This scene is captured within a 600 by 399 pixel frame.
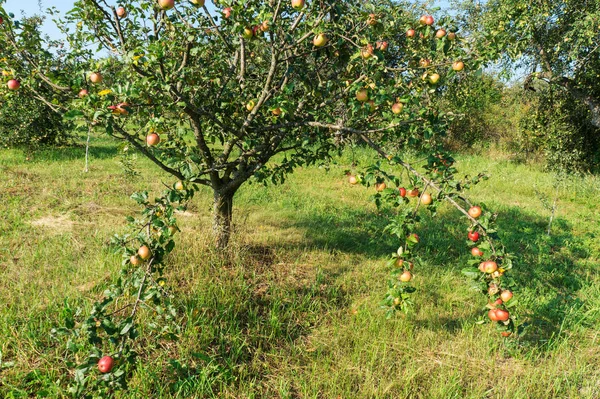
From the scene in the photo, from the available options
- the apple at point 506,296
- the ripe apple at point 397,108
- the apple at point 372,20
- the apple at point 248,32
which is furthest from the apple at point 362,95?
the apple at point 506,296

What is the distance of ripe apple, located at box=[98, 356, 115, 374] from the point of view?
1.66 metres

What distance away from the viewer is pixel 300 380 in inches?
89.7

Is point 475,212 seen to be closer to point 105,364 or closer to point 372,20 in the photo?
point 372,20

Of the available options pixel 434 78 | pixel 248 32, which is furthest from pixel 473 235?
pixel 248 32

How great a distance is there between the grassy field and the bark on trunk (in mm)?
109

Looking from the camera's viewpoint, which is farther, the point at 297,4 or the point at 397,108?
the point at 397,108

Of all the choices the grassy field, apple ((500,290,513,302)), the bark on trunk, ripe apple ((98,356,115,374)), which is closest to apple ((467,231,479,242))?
apple ((500,290,513,302))

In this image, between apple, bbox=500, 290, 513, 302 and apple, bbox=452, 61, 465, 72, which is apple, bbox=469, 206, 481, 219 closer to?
apple, bbox=500, 290, 513, 302

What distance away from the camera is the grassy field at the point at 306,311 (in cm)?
226

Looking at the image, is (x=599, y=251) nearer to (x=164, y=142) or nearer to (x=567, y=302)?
(x=567, y=302)

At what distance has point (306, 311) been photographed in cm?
299

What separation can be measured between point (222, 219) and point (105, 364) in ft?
6.48

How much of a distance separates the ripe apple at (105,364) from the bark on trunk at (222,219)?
179 cm

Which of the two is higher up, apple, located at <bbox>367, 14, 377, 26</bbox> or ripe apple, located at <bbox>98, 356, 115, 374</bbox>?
apple, located at <bbox>367, 14, 377, 26</bbox>
